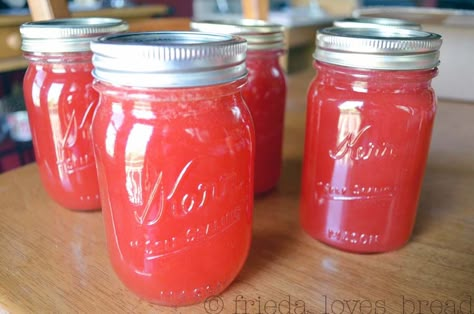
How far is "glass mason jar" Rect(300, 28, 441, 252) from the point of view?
0.46 meters

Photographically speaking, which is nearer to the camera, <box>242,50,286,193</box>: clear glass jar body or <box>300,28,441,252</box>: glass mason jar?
<box>300,28,441,252</box>: glass mason jar

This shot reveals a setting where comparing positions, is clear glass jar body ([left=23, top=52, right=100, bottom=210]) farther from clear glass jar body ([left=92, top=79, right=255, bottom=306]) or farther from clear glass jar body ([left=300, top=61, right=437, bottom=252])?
clear glass jar body ([left=300, top=61, right=437, bottom=252])

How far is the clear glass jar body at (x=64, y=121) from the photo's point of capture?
56 cm

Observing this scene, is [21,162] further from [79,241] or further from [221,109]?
[221,109]

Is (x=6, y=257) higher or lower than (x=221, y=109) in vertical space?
lower

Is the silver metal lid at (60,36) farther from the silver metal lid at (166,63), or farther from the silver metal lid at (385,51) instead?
the silver metal lid at (385,51)

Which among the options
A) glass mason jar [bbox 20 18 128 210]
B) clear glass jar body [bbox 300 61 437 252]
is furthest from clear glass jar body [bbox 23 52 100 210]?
clear glass jar body [bbox 300 61 437 252]

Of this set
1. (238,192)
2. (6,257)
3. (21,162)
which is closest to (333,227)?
(238,192)

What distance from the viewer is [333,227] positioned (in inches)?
21.5

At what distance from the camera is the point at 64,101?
0.57 metres

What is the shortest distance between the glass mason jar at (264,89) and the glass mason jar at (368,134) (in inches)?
4.1

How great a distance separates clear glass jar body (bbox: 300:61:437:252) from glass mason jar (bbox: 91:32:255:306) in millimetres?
123

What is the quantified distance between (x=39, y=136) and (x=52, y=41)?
15 centimetres

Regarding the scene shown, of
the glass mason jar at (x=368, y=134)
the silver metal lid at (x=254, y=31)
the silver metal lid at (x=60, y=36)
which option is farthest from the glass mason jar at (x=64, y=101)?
the glass mason jar at (x=368, y=134)
